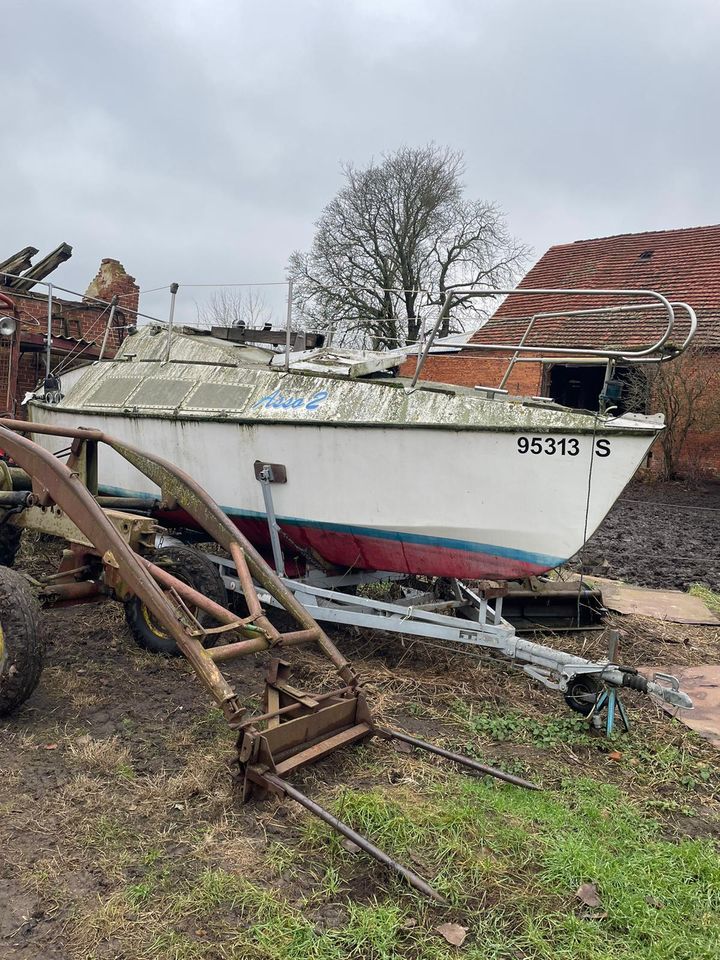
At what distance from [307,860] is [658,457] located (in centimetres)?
1421

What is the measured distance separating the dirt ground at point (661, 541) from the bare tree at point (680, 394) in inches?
54.3

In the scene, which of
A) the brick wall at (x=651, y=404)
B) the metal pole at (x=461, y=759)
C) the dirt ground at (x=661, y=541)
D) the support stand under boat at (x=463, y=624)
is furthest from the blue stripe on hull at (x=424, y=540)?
the brick wall at (x=651, y=404)

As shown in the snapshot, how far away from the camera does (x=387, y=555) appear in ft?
15.5

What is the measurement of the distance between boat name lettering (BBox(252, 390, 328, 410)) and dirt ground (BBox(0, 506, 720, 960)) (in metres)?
1.67

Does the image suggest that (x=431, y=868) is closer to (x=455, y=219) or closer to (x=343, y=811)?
(x=343, y=811)

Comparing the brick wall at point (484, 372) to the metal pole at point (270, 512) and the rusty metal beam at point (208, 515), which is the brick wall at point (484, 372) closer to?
the metal pole at point (270, 512)

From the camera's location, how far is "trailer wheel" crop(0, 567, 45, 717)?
3.43 meters

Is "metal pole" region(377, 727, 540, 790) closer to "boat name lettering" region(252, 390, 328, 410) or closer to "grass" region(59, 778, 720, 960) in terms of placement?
"grass" region(59, 778, 720, 960)

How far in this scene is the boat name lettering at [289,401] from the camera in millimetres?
4875

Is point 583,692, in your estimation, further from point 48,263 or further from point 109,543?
point 48,263

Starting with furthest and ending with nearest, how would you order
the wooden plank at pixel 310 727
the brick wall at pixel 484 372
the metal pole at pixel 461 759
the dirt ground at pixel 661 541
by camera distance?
the brick wall at pixel 484 372 → the dirt ground at pixel 661 541 → the metal pole at pixel 461 759 → the wooden plank at pixel 310 727

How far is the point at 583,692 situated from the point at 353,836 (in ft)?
5.66

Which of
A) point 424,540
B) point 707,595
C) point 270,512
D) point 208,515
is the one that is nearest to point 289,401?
point 270,512

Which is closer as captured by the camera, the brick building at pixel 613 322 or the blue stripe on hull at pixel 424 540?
the blue stripe on hull at pixel 424 540
